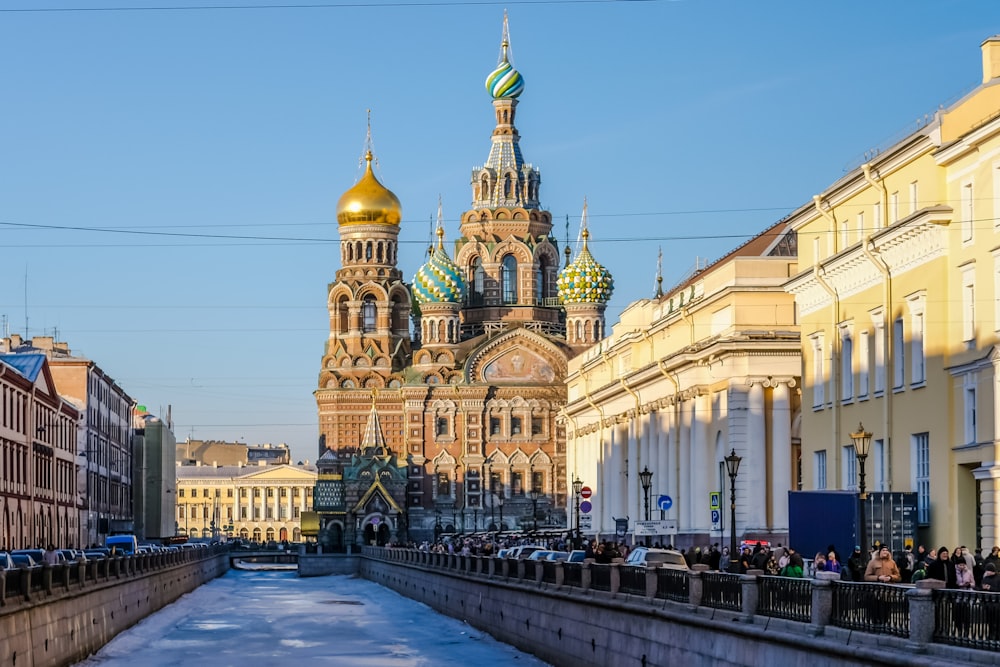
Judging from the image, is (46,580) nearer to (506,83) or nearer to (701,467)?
(701,467)

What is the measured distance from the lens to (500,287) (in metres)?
139

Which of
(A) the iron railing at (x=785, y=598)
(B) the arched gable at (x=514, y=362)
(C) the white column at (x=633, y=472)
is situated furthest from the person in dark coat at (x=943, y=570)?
(B) the arched gable at (x=514, y=362)

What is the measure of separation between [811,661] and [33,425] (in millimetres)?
55048

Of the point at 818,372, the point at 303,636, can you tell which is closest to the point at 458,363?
the point at 303,636

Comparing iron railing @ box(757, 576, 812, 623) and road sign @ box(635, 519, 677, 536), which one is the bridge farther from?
road sign @ box(635, 519, 677, 536)

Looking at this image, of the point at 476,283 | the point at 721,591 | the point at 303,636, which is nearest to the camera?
the point at 721,591

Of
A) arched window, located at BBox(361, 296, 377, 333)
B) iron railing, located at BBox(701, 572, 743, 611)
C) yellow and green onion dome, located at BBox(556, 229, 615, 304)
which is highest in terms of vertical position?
yellow and green onion dome, located at BBox(556, 229, 615, 304)

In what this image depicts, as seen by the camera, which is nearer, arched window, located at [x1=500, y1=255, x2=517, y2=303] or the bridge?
the bridge

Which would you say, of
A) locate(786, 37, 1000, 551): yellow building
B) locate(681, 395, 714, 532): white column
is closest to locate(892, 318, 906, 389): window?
locate(786, 37, 1000, 551): yellow building

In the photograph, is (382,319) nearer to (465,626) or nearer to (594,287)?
(594,287)

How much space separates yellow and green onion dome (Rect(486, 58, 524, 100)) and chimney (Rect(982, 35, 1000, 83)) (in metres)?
101

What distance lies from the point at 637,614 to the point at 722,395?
31030 millimetres

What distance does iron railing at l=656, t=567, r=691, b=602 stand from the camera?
3037 cm

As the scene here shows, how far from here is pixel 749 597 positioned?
1047 inches
